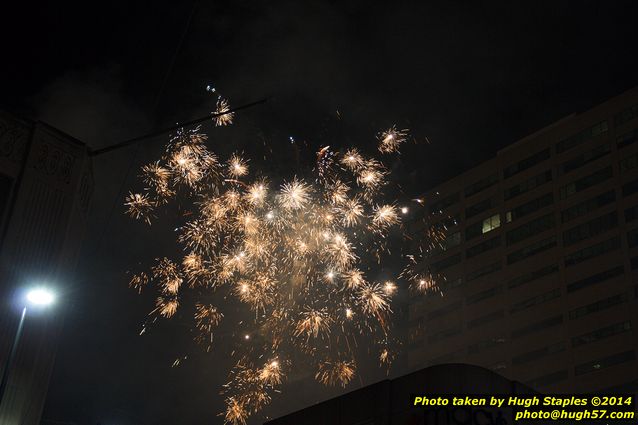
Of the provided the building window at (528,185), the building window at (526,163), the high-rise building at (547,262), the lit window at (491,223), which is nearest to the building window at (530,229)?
the high-rise building at (547,262)

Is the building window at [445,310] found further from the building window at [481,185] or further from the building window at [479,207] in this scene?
the building window at [481,185]

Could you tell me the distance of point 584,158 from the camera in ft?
298

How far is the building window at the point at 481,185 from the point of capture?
336ft

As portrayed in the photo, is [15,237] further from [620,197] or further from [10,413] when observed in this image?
[620,197]

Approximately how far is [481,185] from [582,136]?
54.1ft

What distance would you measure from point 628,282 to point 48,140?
6925cm

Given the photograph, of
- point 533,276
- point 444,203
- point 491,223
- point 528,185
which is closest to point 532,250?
point 533,276

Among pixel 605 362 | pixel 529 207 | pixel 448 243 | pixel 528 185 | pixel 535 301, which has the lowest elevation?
pixel 605 362

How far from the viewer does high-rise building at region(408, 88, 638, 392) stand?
270 ft

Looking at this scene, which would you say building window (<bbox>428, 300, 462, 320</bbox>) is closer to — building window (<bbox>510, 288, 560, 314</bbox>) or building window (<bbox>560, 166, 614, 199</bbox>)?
building window (<bbox>510, 288, 560, 314</bbox>)

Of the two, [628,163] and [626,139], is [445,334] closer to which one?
[628,163]

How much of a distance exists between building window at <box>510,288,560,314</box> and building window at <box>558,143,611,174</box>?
48.6 ft

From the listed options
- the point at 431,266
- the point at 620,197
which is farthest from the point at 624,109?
the point at 431,266

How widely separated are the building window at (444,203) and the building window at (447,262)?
739cm
